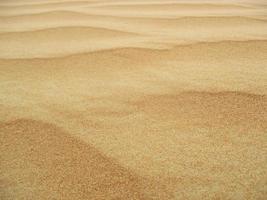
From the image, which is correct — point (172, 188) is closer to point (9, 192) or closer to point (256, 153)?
point (256, 153)

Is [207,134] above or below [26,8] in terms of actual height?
below

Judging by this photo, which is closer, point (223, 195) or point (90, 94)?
point (223, 195)

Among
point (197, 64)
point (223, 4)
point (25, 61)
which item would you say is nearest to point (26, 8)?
point (25, 61)

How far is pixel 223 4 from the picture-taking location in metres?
2.35

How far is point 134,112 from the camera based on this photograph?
972 millimetres

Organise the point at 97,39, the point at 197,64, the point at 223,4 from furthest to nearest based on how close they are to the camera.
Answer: the point at 223,4
the point at 97,39
the point at 197,64

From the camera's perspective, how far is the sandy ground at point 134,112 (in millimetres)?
725

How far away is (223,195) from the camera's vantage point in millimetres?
685

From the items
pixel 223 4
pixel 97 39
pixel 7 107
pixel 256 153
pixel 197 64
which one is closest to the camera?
pixel 256 153

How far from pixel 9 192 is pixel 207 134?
0.48 m

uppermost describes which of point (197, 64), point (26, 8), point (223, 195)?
point (26, 8)

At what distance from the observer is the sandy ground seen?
0.73m

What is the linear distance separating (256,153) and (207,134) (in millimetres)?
125

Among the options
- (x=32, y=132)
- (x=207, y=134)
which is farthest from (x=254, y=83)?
(x=32, y=132)
